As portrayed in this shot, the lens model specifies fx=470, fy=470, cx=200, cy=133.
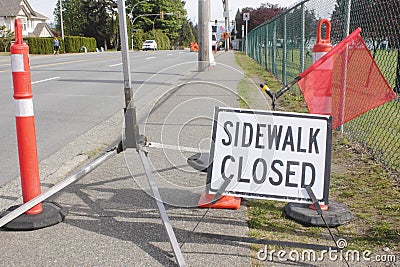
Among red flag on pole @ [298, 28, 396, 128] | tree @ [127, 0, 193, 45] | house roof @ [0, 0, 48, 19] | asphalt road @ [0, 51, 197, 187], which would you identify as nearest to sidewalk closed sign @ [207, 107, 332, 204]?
red flag on pole @ [298, 28, 396, 128]

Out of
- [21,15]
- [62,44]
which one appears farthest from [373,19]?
[21,15]

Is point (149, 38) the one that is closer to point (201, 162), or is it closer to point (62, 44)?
point (62, 44)

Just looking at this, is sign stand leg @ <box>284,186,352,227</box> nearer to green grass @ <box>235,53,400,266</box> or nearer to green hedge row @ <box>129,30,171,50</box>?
green grass @ <box>235,53,400,266</box>

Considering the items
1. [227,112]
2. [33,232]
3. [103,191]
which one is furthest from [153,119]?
[33,232]

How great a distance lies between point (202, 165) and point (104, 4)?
3170 inches

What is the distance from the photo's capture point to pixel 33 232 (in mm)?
3354

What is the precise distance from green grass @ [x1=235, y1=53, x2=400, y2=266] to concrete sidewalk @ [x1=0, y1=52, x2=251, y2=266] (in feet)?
0.57

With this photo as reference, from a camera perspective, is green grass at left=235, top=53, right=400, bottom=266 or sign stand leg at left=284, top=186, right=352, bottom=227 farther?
sign stand leg at left=284, top=186, right=352, bottom=227

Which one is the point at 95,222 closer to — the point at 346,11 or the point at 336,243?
the point at 336,243

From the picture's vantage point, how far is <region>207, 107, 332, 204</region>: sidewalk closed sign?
3.40m

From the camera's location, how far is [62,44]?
2052 inches

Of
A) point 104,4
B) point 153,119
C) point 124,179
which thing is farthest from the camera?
point 104,4

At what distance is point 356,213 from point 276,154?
82 cm

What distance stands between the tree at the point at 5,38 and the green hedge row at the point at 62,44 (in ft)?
4.78
